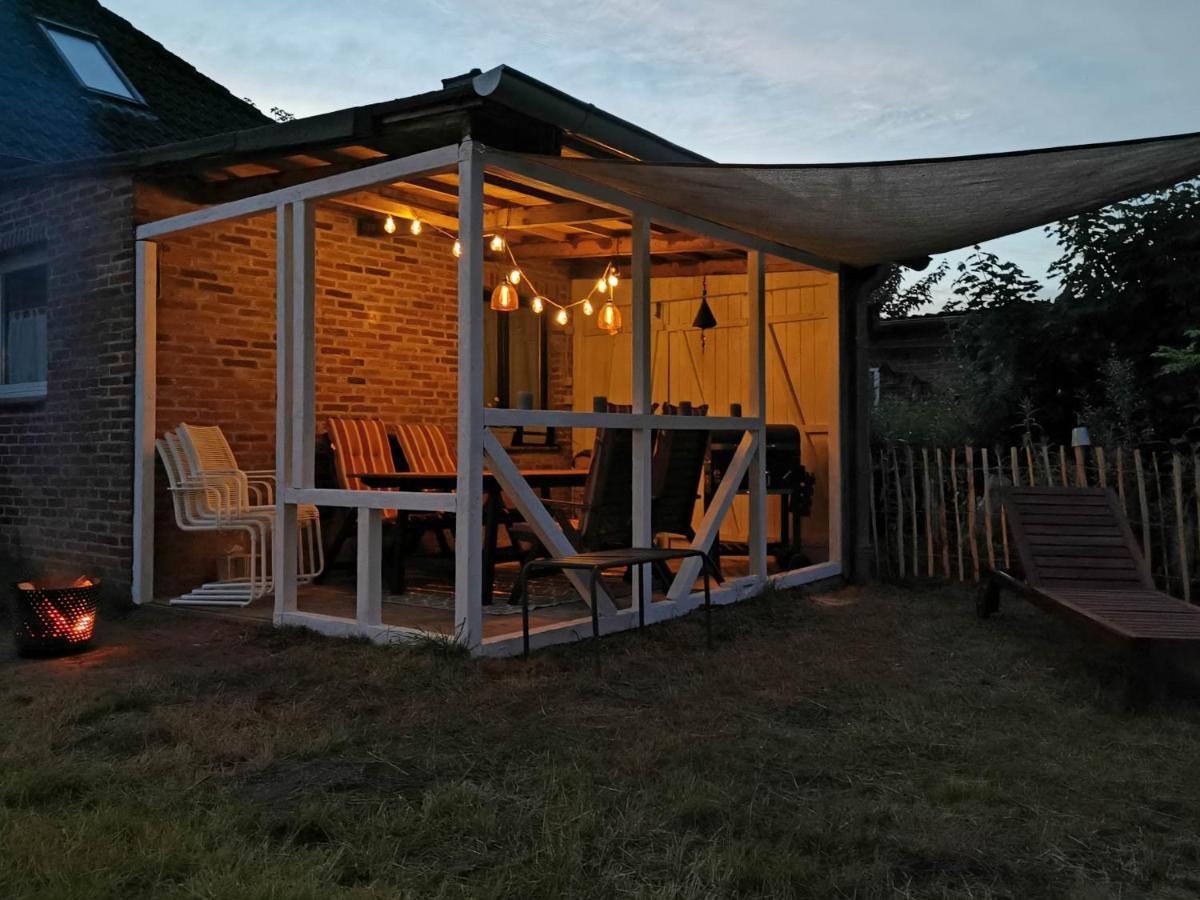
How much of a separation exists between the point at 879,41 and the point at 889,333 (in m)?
6.54

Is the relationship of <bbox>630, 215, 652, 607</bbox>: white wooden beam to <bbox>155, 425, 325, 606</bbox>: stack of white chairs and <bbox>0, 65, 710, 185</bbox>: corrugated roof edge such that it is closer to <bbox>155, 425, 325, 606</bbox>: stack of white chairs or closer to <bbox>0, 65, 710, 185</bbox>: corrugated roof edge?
<bbox>0, 65, 710, 185</bbox>: corrugated roof edge

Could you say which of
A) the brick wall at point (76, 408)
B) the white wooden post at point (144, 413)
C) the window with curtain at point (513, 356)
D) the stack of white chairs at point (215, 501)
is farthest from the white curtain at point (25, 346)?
the window with curtain at point (513, 356)

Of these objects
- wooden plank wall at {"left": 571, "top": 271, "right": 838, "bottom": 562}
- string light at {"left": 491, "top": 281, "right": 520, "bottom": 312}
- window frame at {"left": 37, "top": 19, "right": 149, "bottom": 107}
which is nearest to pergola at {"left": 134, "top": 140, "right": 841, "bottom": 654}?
string light at {"left": 491, "top": 281, "right": 520, "bottom": 312}

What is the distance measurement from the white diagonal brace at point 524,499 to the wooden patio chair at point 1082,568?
7.68 ft

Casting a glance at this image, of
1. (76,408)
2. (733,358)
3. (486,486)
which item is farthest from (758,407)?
(76,408)

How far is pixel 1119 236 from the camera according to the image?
9.02 metres

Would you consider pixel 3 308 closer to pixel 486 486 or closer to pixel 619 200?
pixel 486 486

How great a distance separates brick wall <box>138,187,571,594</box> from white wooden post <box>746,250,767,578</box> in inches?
97.1

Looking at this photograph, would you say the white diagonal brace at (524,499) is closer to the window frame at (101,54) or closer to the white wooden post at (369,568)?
the white wooden post at (369,568)

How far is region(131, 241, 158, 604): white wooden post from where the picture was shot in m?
6.02

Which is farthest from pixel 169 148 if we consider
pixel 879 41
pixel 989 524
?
pixel 879 41

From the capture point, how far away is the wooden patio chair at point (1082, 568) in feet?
14.6

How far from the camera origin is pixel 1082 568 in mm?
5473

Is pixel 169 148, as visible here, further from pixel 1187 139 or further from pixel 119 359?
pixel 1187 139
